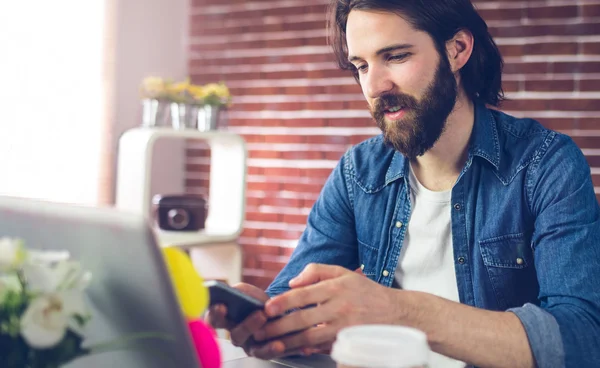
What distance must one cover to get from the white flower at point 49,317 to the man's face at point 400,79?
→ 1086 mm

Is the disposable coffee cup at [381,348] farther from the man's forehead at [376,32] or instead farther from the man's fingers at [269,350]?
the man's forehead at [376,32]

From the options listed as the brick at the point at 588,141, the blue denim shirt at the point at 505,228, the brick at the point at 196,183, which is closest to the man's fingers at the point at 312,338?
the blue denim shirt at the point at 505,228

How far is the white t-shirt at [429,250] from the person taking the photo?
61.6 inches

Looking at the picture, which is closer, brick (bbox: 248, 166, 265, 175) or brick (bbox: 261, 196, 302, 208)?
brick (bbox: 261, 196, 302, 208)

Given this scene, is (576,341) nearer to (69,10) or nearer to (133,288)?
(133,288)

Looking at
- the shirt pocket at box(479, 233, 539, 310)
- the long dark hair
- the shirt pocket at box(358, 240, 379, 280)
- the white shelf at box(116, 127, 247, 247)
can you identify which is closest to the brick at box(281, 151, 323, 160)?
the white shelf at box(116, 127, 247, 247)

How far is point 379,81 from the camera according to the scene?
62.4 inches

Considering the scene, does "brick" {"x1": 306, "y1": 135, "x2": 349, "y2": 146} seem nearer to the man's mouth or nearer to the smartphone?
the man's mouth

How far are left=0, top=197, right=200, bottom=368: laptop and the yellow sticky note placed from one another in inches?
3.0

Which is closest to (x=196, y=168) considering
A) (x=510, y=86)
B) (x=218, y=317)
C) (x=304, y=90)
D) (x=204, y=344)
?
(x=304, y=90)

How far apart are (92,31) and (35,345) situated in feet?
9.85

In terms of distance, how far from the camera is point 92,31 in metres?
3.37

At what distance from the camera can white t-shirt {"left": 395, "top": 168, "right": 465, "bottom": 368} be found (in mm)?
1565

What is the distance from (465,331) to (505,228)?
1.46 feet
